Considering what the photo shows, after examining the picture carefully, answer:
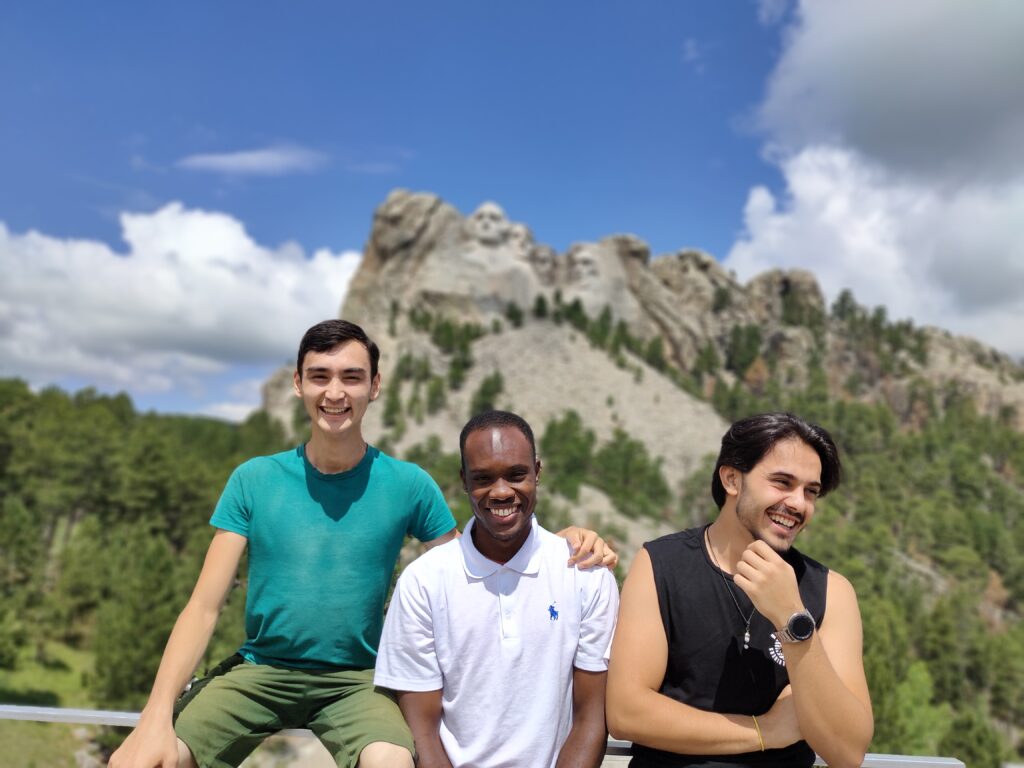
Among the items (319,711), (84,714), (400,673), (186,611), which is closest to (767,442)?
(400,673)

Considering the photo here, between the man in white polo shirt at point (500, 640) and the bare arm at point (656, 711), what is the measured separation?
151mm

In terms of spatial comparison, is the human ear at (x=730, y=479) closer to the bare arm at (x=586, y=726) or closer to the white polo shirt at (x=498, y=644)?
the white polo shirt at (x=498, y=644)

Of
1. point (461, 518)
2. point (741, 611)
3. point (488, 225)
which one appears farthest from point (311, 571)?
point (488, 225)

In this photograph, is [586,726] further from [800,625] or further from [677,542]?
[800,625]

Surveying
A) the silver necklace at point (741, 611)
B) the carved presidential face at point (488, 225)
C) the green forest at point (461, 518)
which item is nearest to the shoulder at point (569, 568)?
the silver necklace at point (741, 611)

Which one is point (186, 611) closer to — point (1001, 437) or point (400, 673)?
point (400, 673)

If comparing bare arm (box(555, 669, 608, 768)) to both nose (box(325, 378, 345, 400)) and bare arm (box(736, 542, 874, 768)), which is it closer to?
bare arm (box(736, 542, 874, 768))

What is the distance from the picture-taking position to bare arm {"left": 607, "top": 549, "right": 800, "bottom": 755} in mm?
3477

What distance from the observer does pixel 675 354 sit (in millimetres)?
116625

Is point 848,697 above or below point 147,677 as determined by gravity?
above

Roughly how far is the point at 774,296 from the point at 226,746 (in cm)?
14379

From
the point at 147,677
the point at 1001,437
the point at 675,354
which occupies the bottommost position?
the point at 147,677

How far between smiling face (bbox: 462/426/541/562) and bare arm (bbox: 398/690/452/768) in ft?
2.65

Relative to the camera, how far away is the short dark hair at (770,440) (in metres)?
3.72
